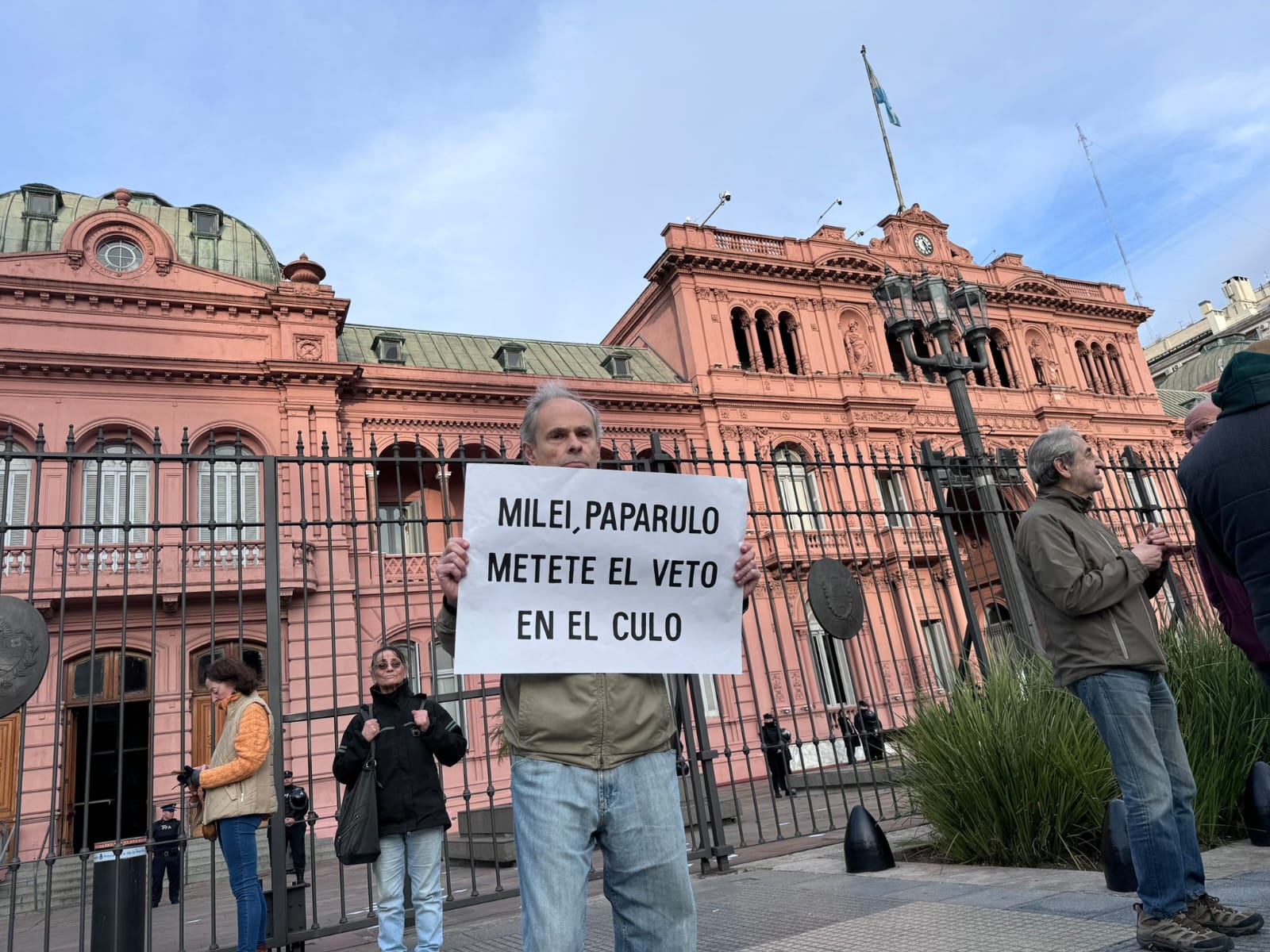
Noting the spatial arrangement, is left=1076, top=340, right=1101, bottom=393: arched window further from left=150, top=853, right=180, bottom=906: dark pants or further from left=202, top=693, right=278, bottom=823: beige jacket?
left=202, top=693, right=278, bottom=823: beige jacket

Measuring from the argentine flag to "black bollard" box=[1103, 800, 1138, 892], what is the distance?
82.2 feet

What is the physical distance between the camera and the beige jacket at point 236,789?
16.8 ft

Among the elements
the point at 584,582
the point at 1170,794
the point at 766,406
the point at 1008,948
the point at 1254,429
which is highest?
the point at 766,406

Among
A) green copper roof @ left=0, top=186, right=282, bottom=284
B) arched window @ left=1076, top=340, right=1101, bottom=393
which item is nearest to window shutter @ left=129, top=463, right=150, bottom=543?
green copper roof @ left=0, top=186, right=282, bottom=284

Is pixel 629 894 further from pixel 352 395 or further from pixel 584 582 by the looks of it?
pixel 352 395

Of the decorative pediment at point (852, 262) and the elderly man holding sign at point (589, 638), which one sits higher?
the decorative pediment at point (852, 262)

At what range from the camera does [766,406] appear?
2288 cm

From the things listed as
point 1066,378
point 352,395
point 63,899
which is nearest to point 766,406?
point 352,395

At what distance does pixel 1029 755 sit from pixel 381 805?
3.94 meters

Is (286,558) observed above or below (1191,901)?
above

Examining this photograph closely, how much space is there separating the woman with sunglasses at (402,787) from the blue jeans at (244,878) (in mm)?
778

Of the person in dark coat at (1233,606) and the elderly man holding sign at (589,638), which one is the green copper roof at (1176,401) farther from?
the elderly man holding sign at (589,638)

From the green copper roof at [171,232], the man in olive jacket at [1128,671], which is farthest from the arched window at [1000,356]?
the man in olive jacket at [1128,671]

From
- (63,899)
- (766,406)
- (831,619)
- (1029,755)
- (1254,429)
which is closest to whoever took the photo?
(1254,429)
